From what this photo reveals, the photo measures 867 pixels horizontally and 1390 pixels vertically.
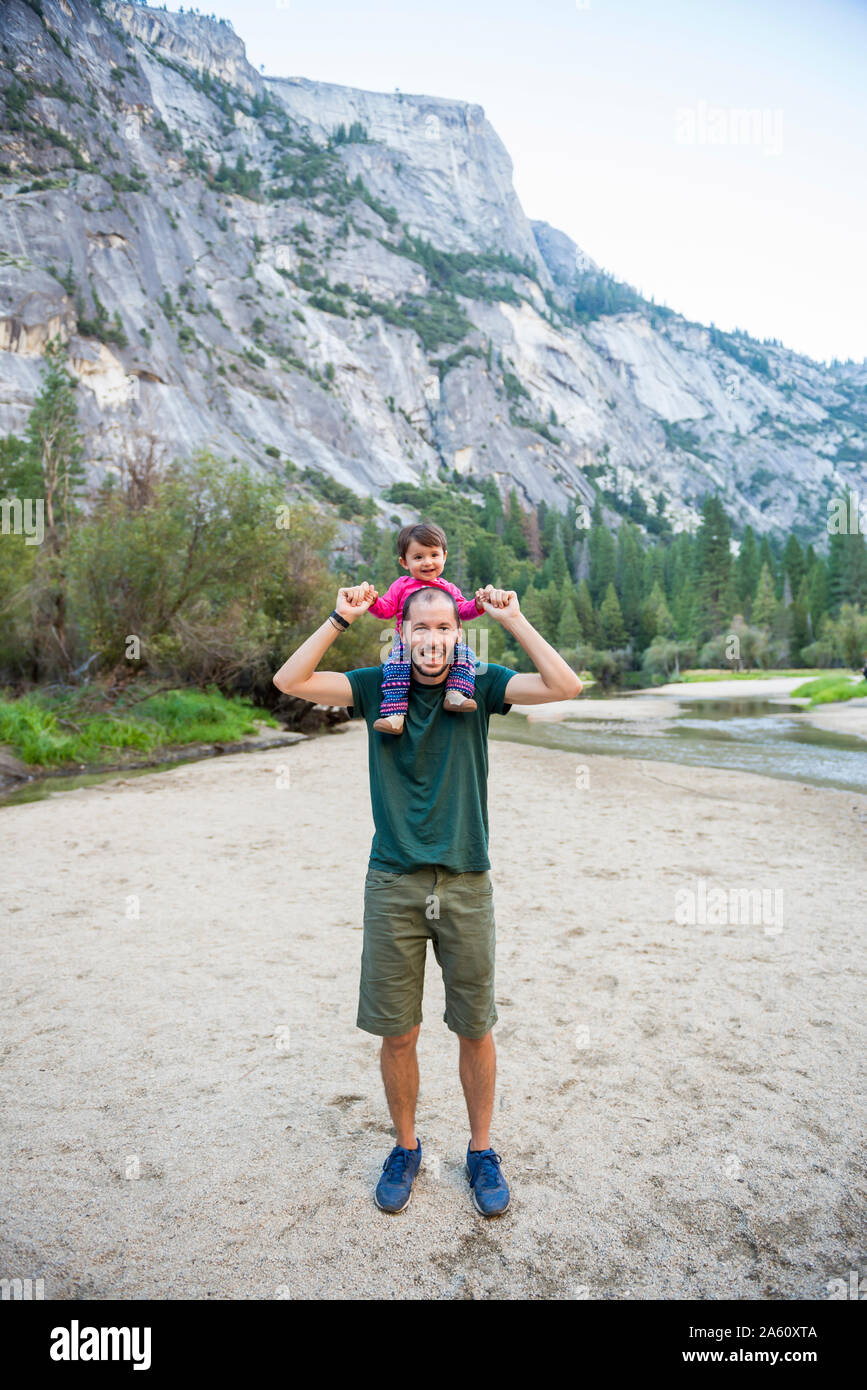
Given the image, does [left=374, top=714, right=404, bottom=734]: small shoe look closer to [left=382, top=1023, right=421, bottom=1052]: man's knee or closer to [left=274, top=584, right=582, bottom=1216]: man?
[left=274, top=584, right=582, bottom=1216]: man

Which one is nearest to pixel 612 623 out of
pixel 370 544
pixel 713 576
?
pixel 713 576

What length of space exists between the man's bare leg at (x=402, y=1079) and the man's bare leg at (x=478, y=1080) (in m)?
0.22

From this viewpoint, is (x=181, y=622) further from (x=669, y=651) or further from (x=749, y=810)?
(x=669, y=651)

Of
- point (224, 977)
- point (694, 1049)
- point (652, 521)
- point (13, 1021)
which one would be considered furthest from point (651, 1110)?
point (652, 521)

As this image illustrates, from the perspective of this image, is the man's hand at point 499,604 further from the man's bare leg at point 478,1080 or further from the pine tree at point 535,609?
the pine tree at point 535,609

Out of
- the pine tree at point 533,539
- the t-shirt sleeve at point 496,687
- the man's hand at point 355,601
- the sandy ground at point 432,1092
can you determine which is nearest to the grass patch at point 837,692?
the sandy ground at point 432,1092

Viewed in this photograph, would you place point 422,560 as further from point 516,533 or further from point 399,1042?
point 516,533

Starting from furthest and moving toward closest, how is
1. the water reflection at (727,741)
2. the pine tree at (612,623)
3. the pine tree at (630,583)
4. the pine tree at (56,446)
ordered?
the pine tree at (630,583) < the pine tree at (612,623) < the pine tree at (56,446) < the water reflection at (727,741)

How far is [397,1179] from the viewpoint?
10.4 ft

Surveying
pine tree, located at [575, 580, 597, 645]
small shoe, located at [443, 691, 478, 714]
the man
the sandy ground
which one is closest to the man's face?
the man

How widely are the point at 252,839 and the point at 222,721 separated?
498 inches

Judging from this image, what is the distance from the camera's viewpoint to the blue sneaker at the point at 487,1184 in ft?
10.0

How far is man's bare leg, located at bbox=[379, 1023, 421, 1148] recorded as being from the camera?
3.16 m

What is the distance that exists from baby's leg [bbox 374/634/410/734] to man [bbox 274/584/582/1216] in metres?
0.06
